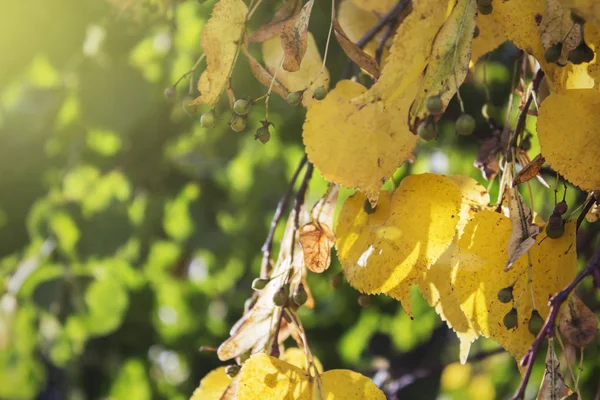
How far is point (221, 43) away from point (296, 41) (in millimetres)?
64

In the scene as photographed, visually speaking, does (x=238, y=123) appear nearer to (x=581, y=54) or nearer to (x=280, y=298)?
Result: (x=280, y=298)

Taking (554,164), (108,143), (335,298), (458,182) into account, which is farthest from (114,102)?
(554,164)

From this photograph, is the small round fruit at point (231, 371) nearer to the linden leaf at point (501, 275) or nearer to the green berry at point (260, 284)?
the green berry at point (260, 284)

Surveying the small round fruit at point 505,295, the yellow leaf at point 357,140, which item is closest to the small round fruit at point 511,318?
the small round fruit at point 505,295

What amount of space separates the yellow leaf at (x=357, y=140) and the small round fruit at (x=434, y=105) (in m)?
0.04

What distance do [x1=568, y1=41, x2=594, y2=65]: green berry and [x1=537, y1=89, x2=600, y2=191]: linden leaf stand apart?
27 mm

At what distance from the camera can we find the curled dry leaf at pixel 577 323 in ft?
1.54

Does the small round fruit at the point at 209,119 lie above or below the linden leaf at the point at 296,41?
below

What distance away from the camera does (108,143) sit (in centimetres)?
166

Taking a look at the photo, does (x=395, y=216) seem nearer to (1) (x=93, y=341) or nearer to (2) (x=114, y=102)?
(2) (x=114, y=102)

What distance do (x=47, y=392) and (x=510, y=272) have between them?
2.23 m

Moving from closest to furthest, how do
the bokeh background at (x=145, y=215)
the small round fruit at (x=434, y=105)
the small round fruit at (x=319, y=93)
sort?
the small round fruit at (x=434, y=105) < the small round fruit at (x=319, y=93) < the bokeh background at (x=145, y=215)

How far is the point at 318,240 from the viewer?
58 cm

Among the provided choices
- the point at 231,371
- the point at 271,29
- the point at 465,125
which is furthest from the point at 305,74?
the point at 231,371
